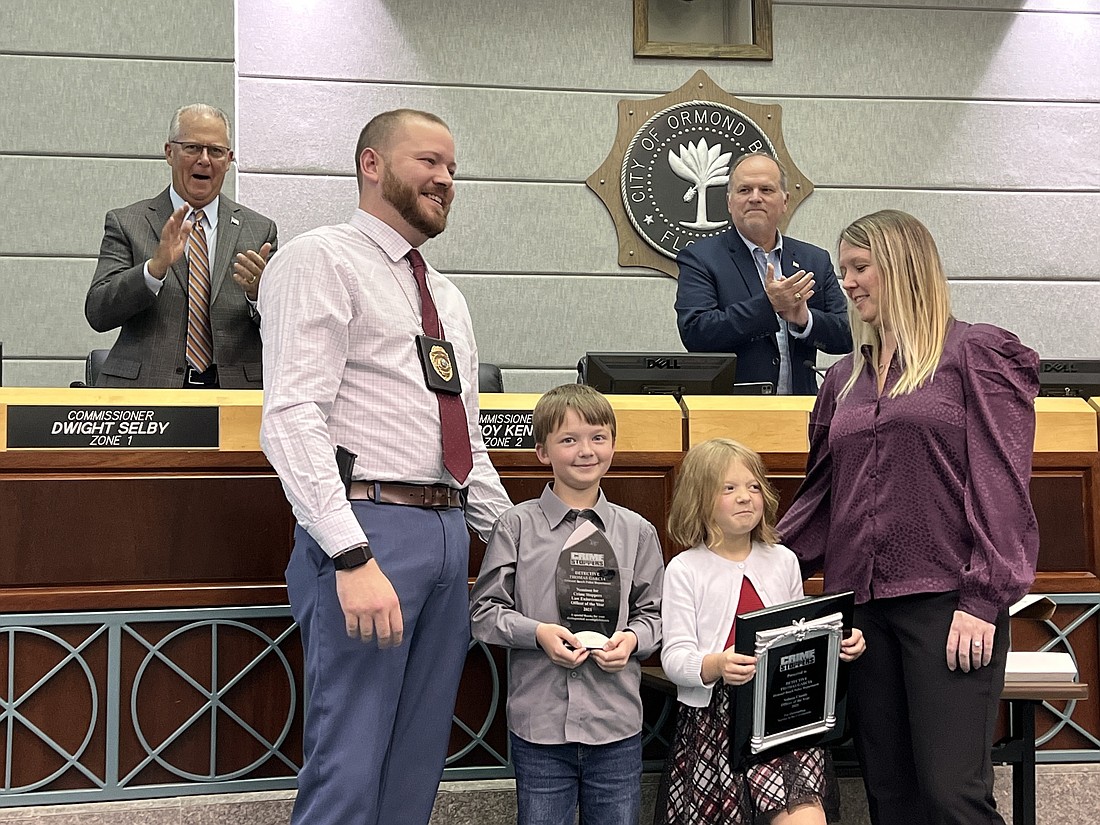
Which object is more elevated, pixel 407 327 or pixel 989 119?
Result: pixel 989 119

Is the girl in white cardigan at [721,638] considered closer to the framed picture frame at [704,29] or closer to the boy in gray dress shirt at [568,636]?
the boy in gray dress shirt at [568,636]

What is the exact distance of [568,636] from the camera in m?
2.03

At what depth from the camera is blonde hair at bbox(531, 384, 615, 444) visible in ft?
7.13

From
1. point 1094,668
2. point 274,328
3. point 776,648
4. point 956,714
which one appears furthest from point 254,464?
point 1094,668

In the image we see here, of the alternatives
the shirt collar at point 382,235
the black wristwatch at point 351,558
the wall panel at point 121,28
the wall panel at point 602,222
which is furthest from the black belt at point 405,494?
the wall panel at point 121,28

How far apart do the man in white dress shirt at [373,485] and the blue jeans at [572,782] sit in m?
0.22

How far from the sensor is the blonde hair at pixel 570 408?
7.13ft

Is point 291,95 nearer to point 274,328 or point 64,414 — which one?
point 64,414

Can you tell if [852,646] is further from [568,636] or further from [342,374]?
[342,374]

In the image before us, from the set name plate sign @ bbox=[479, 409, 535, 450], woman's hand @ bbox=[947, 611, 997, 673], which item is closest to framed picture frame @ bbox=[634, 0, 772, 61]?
name plate sign @ bbox=[479, 409, 535, 450]

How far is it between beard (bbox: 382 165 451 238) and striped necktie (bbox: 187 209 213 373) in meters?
1.06

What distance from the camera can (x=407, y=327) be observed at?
195cm

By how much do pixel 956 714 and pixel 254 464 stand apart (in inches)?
59.1

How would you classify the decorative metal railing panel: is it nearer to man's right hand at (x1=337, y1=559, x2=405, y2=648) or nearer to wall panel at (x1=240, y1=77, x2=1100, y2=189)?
man's right hand at (x1=337, y1=559, x2=405, y2=648)
